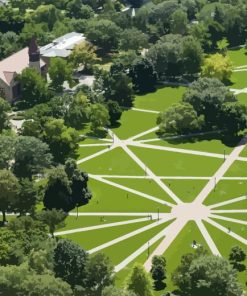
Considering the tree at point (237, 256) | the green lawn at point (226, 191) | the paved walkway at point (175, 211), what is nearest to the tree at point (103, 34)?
the paved walkway at point (175, 211)

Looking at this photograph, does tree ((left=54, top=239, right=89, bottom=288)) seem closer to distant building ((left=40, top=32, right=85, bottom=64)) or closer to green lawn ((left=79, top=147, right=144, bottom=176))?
green lawn ((left=79, top=147, right=144, bottom=176))

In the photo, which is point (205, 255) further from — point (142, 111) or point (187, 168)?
point (142, 111)

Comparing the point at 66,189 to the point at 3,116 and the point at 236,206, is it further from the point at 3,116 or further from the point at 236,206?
the point at 3,116

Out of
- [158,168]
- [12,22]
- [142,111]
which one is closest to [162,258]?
[158,168]

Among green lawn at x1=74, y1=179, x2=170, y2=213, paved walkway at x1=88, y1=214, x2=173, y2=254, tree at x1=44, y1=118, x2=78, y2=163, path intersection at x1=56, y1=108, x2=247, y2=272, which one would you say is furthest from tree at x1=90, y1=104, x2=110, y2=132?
paved walkway at x1=88, y1=214, x2=173, y2=254

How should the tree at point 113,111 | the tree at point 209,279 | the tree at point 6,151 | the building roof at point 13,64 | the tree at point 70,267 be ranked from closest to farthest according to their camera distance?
the tree at point 209,279 → the tree at point 70,267 → the tree at point 6,151 → the tree at point 113,111 → the building roof at point 13,64

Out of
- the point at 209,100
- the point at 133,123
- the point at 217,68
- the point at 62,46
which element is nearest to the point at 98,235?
the point at 133,123

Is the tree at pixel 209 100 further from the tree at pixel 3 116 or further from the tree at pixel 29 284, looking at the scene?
the tree at pixel 29 284
